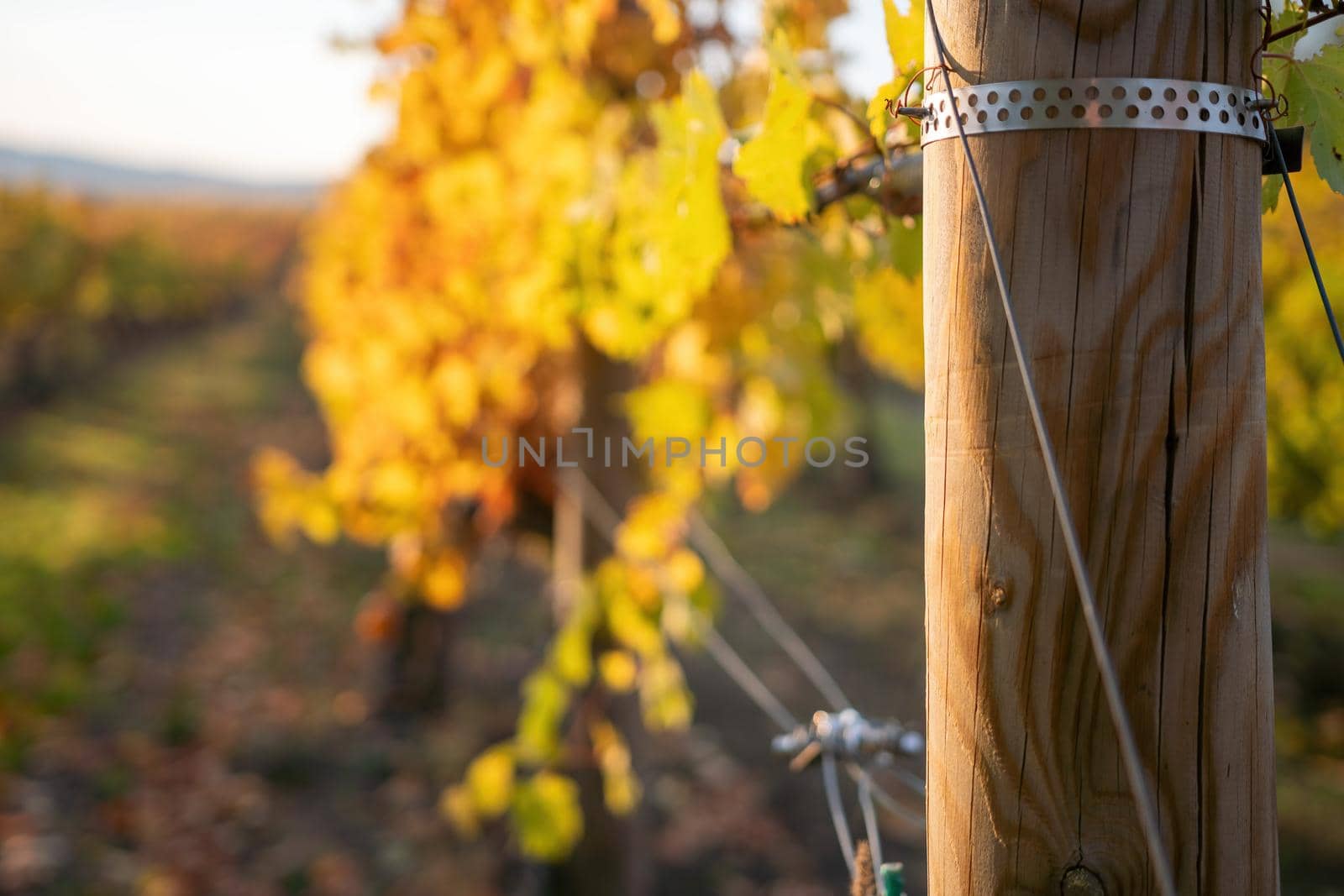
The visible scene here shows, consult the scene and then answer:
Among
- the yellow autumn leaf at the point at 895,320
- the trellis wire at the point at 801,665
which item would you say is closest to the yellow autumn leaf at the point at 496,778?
the trellis wire at the point at 801,665

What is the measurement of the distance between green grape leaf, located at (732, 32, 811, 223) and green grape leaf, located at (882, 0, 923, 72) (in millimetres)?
194

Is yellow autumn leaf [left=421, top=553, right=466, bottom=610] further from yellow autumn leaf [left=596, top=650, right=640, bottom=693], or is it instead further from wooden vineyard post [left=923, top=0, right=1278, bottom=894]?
wooden vineyard post [left=923, top=0, right=1278, bottom=894]

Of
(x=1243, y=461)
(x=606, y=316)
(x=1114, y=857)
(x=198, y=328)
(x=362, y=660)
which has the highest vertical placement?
(x=198, y=328)

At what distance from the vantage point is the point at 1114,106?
0.90 m

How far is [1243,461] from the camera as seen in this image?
0.93 metres

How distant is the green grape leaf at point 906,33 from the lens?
118cm

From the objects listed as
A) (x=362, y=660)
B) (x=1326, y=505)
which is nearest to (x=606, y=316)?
(x=1326, y=505)

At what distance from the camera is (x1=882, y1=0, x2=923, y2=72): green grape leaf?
1178mm

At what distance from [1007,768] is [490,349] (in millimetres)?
2948

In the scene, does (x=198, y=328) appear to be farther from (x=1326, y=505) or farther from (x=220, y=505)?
(x=1326, y=505)

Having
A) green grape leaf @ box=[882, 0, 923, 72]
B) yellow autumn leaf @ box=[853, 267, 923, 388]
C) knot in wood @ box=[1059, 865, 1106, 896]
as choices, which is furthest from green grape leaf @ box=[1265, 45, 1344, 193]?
yellow autumn leaf @ box=[853, 267, 923, 388]

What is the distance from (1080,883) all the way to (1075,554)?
32 centimetres

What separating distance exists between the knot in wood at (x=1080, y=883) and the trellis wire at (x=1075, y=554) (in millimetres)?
51

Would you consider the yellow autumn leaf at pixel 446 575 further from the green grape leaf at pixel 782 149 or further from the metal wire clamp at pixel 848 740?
the green grape leaf at pixel 782 149
